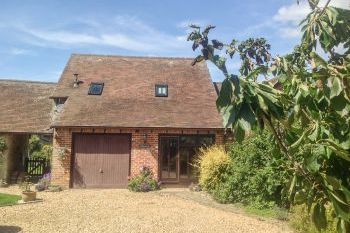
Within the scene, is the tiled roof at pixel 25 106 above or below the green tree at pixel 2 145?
above

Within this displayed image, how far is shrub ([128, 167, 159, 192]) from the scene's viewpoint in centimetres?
1753

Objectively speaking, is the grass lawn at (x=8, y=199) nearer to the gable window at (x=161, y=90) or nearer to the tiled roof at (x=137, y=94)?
the tiled roof at (x=137, y=94)

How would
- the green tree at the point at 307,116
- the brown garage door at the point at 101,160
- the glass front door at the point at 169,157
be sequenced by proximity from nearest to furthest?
the green tree at the point at 307,116
the brown garage door at the point at 101,160
the glass front door at the point at 169,157

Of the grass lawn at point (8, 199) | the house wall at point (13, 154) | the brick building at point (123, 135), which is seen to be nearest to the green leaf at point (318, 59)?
the grass lawn at point (8, 199)

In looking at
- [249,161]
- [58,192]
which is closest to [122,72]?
[58,192]

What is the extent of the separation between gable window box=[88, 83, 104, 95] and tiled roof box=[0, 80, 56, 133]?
2732 millimetres

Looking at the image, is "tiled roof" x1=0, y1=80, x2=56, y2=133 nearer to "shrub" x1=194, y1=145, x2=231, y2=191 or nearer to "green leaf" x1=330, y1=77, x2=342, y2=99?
"shrub" x1=194, y1=145, x2=231, y2=191

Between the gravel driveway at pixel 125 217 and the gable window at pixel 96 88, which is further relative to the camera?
the gable window at pixel 96 88

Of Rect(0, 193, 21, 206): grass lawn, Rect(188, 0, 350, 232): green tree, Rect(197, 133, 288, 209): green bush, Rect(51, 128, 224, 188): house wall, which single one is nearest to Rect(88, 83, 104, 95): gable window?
Rect(51, 128, 224, 188): house wall

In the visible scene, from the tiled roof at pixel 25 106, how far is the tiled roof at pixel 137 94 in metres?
1.91

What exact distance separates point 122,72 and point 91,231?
13.9 metres

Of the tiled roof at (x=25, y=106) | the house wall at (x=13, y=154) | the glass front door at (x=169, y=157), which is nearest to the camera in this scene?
the glass front door at (x=169, y=157)

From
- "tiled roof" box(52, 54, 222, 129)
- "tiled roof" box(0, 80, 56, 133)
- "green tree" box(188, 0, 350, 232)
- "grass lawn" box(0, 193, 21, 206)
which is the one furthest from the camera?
"tiled roof" box(0, 80, 56, 133)

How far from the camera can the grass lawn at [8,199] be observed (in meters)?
13.6
